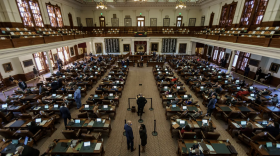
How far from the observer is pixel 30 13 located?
14555 mm

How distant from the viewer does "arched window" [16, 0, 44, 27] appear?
535 inches

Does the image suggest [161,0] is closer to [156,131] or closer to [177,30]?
[177,30]

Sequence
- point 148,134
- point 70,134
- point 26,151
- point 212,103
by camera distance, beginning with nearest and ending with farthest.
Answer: point 26,151
point 70,134
point 148,134
point 212,103

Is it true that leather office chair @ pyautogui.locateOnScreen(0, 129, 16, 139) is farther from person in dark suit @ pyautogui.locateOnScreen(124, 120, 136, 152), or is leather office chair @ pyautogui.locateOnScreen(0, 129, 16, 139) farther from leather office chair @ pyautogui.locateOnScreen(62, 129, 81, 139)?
person in dark suit @ pyautogui.locateOnScreen(124, 120, 136, 152)

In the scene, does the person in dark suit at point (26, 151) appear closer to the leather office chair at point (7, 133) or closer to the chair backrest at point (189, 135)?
the leather office chair at point (7, 133)

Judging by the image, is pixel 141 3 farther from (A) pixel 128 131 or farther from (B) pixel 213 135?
(B) pixel 213 135

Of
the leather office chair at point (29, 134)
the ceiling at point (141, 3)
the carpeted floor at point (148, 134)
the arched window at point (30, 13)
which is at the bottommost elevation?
the carpeted floor at point (148, 134)

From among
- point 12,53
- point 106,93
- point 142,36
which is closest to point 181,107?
point 106,93

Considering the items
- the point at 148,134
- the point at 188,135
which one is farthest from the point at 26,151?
the point at 188,135

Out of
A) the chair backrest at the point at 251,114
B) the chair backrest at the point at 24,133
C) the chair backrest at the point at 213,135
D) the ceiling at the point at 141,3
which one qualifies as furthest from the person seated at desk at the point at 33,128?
the ceiling at the point at 141,3

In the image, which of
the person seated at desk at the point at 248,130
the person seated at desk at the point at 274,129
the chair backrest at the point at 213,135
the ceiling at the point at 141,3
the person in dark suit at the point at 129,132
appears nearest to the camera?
the person in dark suit at the point at 129,132

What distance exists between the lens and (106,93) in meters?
9.57

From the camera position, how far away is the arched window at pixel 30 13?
44.6 ft

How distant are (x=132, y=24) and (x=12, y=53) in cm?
2129
